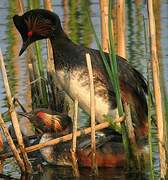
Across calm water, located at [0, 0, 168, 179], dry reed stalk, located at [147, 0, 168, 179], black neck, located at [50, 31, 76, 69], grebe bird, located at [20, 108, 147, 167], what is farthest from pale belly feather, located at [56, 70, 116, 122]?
dry reed stalk, located at [147, 0, 168, 179]

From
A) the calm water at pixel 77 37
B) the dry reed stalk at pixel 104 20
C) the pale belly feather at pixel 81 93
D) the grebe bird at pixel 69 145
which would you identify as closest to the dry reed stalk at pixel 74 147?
the calm water at pixel 77 37

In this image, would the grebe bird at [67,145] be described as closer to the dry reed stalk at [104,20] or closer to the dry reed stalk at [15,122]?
the dry reed stalk at [15,122]

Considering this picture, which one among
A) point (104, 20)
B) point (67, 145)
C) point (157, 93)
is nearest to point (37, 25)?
point (104, 20)

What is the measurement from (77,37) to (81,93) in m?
5.64

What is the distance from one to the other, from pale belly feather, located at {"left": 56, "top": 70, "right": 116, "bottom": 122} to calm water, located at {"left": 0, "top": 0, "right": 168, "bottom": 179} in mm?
689

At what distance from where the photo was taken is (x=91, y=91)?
361 inches

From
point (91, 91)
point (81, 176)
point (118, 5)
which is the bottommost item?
point (81, 176)

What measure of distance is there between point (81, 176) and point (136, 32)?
644cm

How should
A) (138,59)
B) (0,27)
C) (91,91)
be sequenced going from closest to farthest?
1. (91,91)
2. (138,59)
3. (0,27)

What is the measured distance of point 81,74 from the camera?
10023 mm

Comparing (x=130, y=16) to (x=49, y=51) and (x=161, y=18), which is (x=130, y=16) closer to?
(x=161, y=18)

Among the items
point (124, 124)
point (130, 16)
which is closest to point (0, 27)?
Result: point (130, 16)

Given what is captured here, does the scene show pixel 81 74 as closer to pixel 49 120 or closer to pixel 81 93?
pixel 81 93

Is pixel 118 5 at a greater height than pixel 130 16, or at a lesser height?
greater
